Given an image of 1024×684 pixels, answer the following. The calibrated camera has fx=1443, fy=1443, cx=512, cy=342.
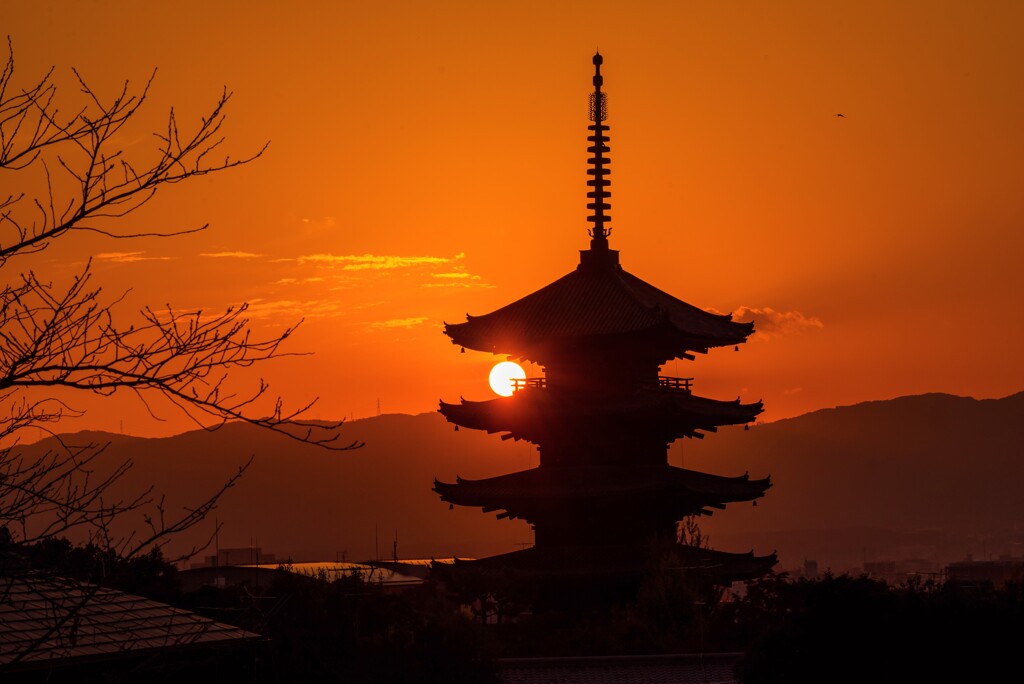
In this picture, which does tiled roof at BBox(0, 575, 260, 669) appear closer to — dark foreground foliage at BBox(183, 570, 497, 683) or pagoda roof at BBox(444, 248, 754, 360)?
dark foreground foliage at BBox(183, 570, 497, 683)

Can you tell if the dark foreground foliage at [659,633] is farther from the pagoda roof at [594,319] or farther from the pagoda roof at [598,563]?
the pagoda roof at [594,319]

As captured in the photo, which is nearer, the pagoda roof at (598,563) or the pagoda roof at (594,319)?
the pagoda roof at (598,563)

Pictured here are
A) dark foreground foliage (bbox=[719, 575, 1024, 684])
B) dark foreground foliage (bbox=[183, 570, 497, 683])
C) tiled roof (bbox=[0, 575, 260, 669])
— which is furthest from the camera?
dark foreground foliage (bbox=[183, 570, 497, 683])

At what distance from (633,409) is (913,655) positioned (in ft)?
72.1

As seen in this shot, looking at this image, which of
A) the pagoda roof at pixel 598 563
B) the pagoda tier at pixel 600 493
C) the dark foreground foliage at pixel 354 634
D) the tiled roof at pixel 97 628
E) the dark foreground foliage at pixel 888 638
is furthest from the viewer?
the pagoda tier at pixel 600 493

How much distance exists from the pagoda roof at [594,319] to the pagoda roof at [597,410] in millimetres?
1945

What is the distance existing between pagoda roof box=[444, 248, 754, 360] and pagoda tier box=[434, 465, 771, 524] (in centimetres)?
461

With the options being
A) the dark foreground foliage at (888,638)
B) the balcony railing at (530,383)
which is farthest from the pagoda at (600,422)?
the dark foreground foliage at (888,638)

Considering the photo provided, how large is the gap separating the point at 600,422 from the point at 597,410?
1.32 m

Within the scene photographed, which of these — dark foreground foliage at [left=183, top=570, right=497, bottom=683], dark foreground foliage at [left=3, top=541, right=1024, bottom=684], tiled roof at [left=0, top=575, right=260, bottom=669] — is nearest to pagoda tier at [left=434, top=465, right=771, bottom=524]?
dark foreground foliage at [left=3, top=541, right=1024, bottom=684]

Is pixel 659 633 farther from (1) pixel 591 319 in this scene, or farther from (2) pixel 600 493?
(1) pixel 591 319

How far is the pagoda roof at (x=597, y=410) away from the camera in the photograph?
49.2 meters

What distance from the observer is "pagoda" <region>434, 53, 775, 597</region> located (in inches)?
1937

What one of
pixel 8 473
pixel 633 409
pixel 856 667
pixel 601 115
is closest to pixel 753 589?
pixel 633 409
